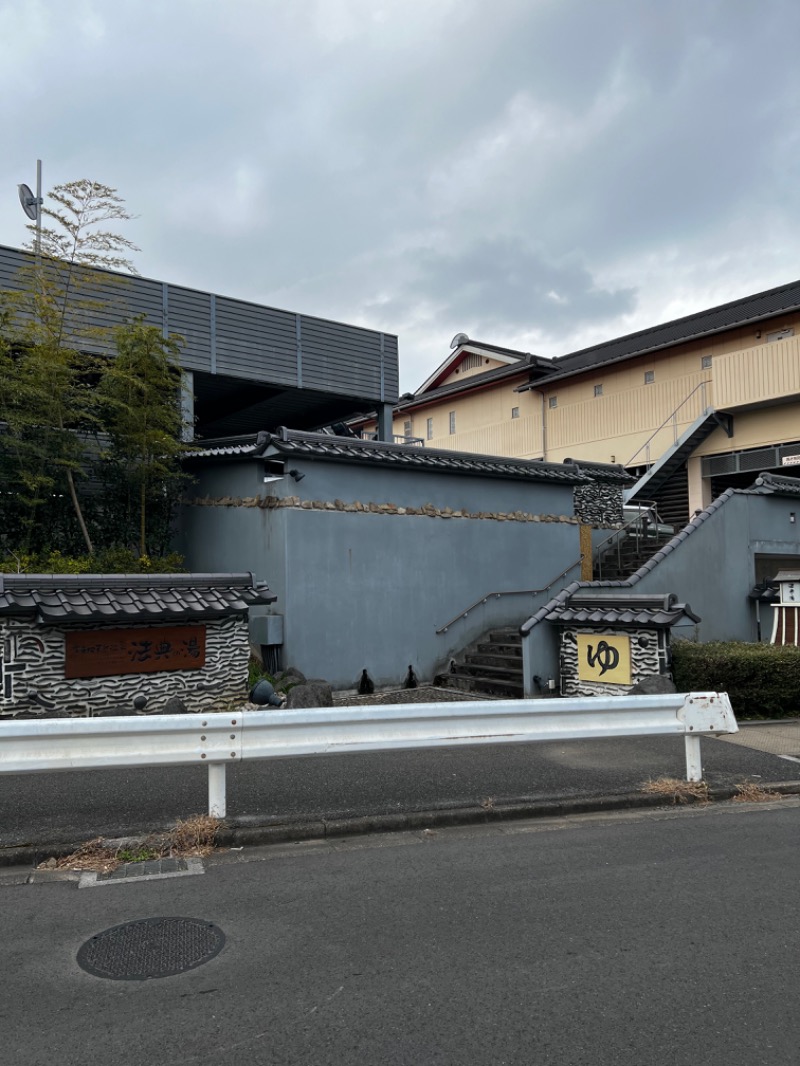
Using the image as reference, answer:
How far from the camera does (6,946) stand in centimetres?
391

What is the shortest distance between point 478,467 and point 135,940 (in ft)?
37.2

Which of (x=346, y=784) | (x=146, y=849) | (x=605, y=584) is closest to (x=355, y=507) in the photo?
(x=605, y=584)

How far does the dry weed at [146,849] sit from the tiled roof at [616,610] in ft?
23.6

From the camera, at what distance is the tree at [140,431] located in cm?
1194

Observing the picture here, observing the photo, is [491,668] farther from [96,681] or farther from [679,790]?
[679,790]

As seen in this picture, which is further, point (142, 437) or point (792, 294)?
point (792, 294)

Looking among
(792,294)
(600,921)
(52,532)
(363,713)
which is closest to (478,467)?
(52,532)

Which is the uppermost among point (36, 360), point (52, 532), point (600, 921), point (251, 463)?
point (36, 360)

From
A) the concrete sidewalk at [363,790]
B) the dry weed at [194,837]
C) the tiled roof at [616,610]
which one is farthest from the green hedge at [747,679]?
the dry weed at [194,837]

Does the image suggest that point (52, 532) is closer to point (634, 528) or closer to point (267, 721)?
point (267, 721)

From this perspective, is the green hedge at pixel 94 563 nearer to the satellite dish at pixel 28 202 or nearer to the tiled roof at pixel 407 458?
the tiled roof at pixel 407 458

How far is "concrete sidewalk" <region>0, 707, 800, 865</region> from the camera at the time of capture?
18.7 ft

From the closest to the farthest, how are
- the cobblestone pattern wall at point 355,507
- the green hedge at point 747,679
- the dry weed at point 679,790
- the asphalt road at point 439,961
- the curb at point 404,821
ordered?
A: the asphalt road at point 439,961 → the curb at point 404,821 → the dry weed at point 679,790 → the green hedge at point 747,679 → the cobblestone pattern wall at point 355,507

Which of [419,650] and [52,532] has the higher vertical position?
[52,532]
